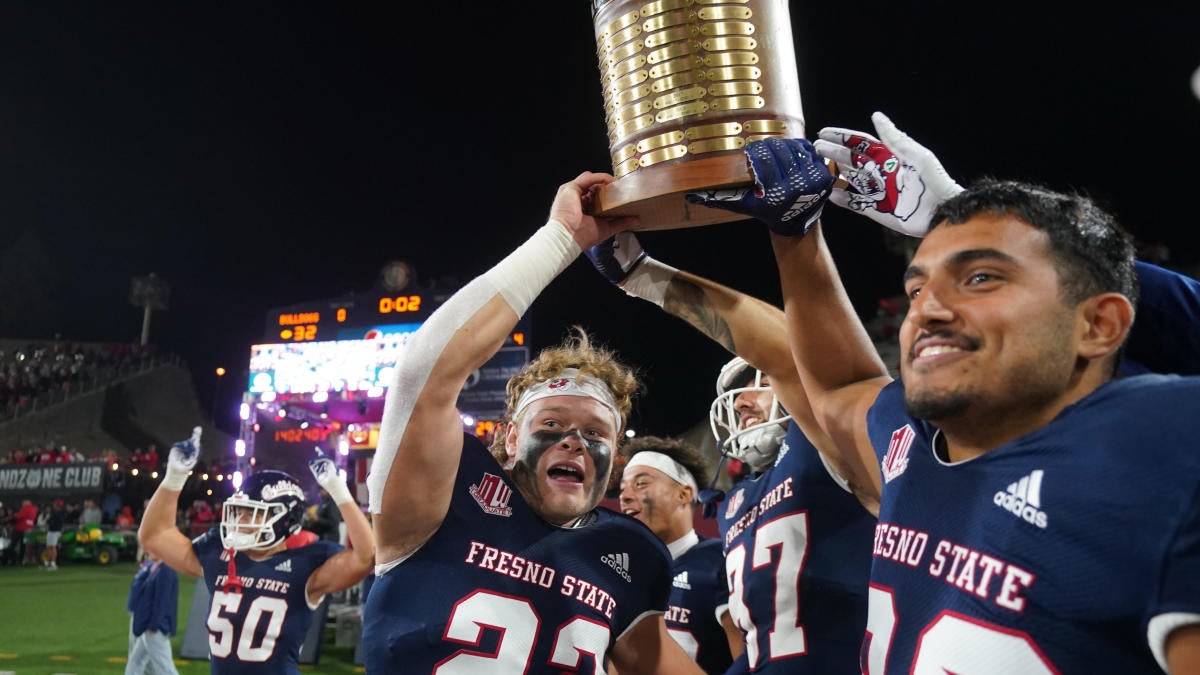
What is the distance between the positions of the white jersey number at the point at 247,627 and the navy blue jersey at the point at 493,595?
2666 mm

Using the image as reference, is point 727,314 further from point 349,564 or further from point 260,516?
point 260,516

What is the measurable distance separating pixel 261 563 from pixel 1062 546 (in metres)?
4.83

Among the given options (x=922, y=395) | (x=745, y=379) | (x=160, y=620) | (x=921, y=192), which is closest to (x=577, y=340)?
(x=745, y=379)

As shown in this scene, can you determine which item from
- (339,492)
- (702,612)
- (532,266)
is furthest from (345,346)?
(532,266)

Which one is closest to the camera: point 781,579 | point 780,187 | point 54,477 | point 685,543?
point 780,187

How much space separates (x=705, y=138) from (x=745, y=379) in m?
1.62

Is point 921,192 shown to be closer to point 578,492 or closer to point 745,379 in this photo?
point 578,492

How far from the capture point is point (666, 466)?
17.3 feet

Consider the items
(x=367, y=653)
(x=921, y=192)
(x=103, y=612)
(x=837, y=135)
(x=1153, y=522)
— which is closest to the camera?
(x=1153, y=522)

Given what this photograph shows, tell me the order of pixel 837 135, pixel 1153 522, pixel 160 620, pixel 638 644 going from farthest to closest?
1. pixel 160 620
2. pixel 638 644
3. pixel 837 135
4. pixel 1153 522

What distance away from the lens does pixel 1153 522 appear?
123 centimetres

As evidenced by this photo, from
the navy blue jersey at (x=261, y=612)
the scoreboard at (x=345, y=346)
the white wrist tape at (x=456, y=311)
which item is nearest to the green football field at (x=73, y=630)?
the navy blue jersey at (x=261, y=612)

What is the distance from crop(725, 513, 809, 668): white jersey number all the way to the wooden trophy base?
3.31ft

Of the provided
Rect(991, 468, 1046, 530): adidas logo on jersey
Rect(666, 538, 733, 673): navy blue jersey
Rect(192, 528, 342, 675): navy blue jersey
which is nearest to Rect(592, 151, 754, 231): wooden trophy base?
Rect(991, 468, 1046, 530): adidas logo on jersey
